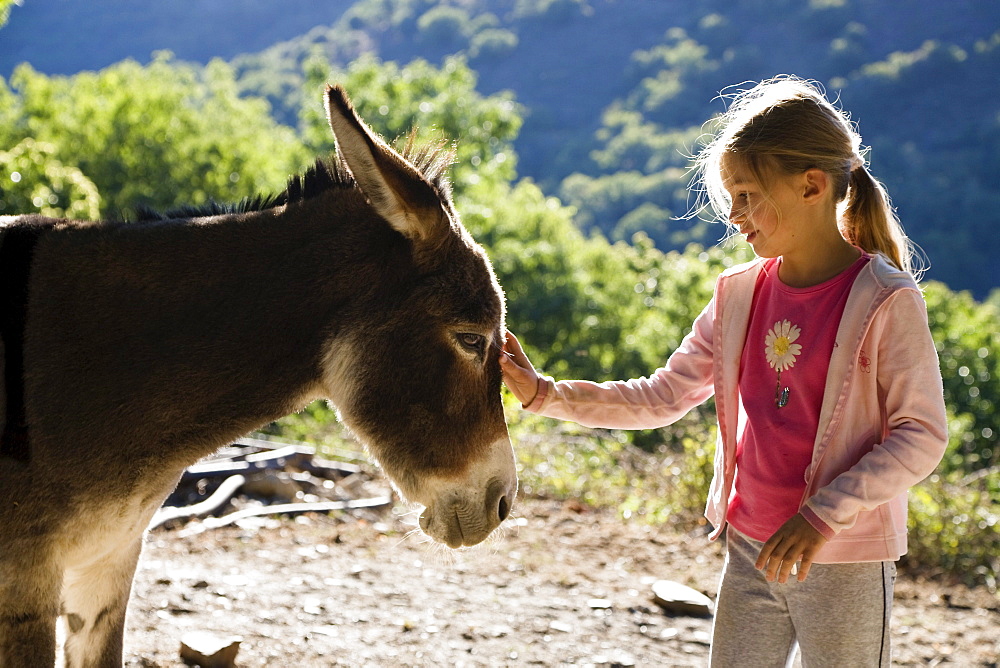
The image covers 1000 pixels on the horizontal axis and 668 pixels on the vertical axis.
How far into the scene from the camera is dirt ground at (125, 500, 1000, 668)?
13.2 ft

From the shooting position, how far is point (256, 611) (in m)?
4.32

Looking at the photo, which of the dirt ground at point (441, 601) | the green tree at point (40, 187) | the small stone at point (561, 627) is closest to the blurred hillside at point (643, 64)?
the green tree at point (40, 187)

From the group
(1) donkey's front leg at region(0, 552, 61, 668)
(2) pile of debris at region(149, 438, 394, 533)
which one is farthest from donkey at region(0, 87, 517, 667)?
(2) pile of debris at region(149, 438, 394, 533)

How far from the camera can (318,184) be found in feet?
8.25

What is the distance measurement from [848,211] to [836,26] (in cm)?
9713

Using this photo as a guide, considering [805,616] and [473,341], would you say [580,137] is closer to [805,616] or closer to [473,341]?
[473,341]

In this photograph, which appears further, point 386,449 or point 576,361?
point 576,361

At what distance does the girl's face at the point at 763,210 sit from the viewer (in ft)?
7.86

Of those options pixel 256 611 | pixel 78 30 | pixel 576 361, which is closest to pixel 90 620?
pixel 256 611

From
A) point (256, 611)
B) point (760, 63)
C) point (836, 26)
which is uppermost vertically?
point (836, 26)

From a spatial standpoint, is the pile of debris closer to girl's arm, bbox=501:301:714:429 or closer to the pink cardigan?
girl's arm, bbox=501:301:714:429

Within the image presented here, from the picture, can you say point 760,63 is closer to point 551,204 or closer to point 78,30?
point 551,204

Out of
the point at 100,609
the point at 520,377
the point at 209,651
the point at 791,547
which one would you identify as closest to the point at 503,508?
the point at 520,377

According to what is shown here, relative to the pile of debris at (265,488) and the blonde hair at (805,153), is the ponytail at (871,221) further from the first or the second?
the pile of debris at (265,488)
